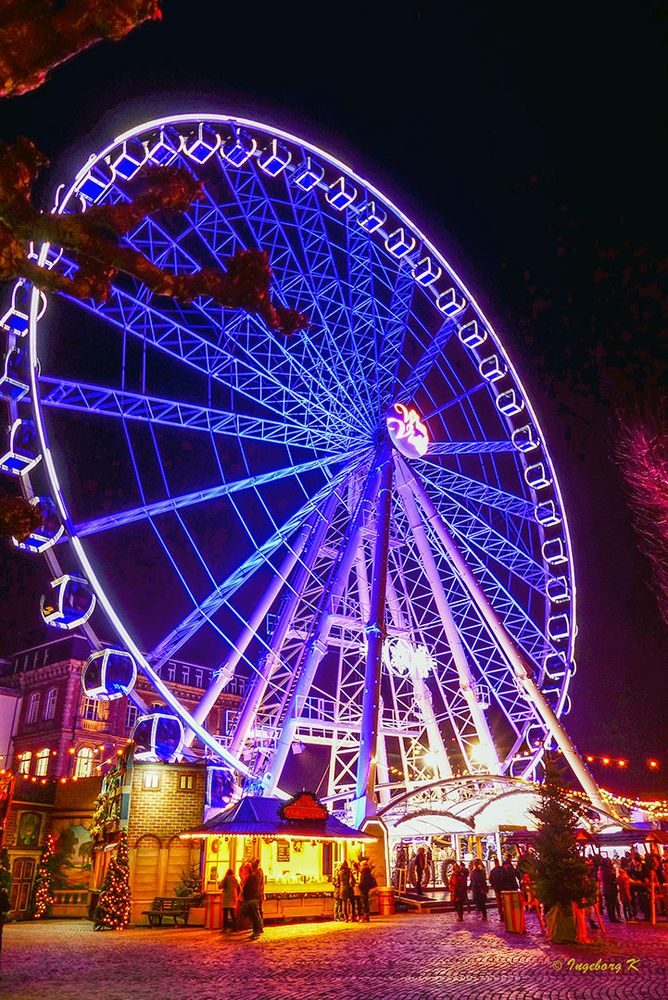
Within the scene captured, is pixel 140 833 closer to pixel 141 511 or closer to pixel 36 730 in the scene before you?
pixel 141 511

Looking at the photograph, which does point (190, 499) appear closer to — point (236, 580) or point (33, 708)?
point (236, 580)

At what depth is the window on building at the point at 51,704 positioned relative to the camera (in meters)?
47.3

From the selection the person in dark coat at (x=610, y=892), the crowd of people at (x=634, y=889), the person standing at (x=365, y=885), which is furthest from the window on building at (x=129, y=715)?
the person in dark coat at (x=610, y=892)

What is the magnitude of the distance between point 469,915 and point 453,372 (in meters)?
17.5

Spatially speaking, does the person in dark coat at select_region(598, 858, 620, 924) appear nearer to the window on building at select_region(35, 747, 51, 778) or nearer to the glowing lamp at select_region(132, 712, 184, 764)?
the glowing lamp at select_region(132, 712, 184, 764)

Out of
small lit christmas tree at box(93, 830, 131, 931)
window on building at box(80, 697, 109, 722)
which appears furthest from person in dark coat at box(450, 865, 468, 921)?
window on building at box(80, 697, 109, 722)

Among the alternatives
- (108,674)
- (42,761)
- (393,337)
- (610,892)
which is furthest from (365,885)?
(42,761)

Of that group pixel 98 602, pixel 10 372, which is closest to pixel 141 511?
pixel 98 602

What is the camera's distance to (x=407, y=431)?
79.5 ft

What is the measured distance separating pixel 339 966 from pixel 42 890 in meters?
17.4

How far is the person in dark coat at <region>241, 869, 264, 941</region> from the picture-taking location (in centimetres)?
1445

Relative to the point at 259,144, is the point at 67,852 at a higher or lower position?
lower

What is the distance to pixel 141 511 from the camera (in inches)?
734

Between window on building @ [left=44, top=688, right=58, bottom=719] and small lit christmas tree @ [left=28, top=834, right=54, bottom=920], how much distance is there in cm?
2387
